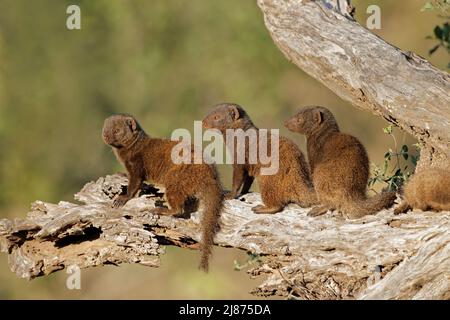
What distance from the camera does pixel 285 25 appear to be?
7.16 m

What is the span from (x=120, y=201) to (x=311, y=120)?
1.73 m

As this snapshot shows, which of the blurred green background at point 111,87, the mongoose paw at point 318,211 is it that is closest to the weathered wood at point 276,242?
the mongoose paw at point 318,211

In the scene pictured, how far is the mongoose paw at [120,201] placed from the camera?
7038 millimetres

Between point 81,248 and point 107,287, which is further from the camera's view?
→ point 107,287

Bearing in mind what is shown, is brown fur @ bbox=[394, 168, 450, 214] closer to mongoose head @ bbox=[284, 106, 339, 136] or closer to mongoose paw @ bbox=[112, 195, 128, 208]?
A: mongoose head @ bbox=[284, 106, 339, 136]

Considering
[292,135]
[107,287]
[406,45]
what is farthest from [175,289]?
[406,45]

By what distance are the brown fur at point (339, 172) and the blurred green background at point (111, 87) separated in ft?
20.5

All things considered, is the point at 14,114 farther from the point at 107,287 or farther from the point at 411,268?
the point at 411,268

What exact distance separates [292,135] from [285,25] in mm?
4649

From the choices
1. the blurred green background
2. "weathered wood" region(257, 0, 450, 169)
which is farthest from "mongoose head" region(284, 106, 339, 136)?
the blurred green background

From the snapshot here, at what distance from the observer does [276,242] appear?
6.62 metres

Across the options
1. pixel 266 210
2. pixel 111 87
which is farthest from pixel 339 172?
pixel 111 87

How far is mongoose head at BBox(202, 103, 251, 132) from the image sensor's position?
779 cm

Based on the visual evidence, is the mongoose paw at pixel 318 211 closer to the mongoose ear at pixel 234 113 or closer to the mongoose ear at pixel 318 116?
the mongoose ear at pixel 318 116
